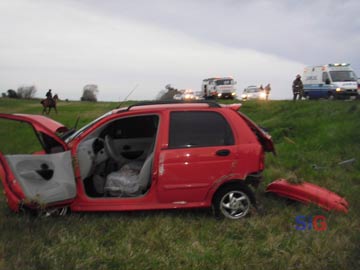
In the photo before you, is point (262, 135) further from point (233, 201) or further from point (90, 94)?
point (90, 94)

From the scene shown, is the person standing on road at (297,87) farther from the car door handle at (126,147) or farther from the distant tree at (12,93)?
the distant tree at (12,93)

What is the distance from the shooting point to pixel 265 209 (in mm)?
6176

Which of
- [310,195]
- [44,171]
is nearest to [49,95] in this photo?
[44,171]

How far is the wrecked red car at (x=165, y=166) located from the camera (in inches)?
207

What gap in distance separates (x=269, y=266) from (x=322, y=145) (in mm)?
8849

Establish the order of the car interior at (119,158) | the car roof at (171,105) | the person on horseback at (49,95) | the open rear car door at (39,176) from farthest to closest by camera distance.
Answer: the person on horseback at (49,95)
the car roof at (171,105)
the car interior at (119,158)
the open rear car door at (39,176)

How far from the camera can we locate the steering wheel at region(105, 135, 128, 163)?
647 cm

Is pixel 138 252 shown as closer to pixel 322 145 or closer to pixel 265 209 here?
pixel 265 209

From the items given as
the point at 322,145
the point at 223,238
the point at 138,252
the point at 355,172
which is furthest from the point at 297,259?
the point at 322,145

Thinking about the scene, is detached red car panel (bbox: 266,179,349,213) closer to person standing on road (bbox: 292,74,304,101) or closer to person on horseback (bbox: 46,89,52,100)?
person standing on road (bbox: 292,74,304,101)

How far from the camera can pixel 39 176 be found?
5.23 meters

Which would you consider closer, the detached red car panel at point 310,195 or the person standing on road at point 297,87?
the detached red car panel at point 310,195

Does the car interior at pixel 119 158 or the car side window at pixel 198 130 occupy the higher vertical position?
the car side window at pixel 198 130

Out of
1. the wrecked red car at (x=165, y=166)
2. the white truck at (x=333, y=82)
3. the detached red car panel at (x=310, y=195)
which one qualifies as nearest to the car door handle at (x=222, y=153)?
the wrecked red car at (x=165, y=166)
